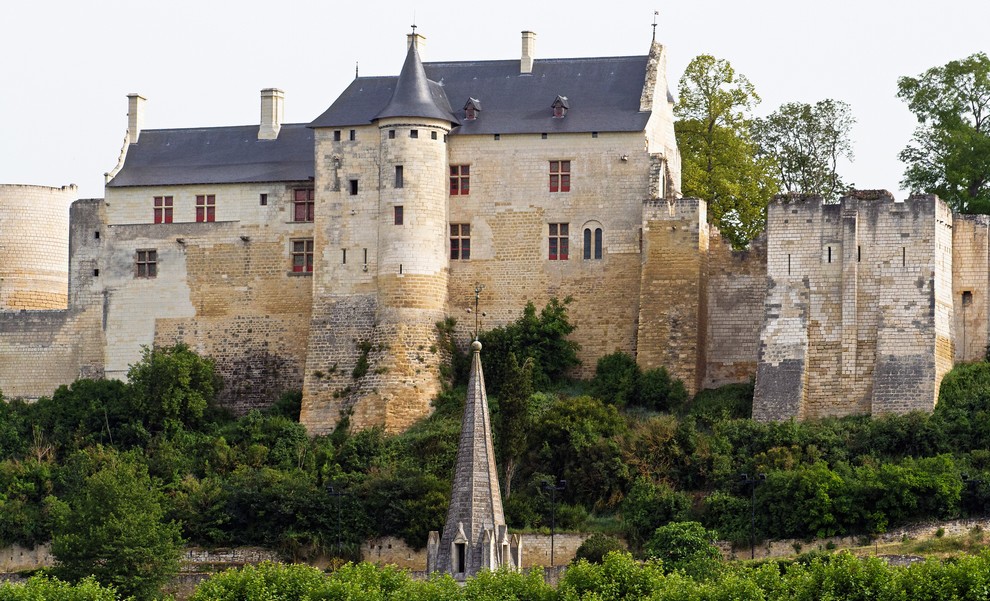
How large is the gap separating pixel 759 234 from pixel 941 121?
203 inches

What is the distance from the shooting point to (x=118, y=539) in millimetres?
53062

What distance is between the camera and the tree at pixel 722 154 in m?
63.9

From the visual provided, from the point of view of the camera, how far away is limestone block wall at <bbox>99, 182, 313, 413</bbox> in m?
62.4

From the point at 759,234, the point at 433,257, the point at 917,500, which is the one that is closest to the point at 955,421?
the point at 917,500

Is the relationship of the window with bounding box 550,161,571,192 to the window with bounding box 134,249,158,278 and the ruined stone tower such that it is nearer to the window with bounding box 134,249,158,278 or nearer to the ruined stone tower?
Answer: the ruined stone tower

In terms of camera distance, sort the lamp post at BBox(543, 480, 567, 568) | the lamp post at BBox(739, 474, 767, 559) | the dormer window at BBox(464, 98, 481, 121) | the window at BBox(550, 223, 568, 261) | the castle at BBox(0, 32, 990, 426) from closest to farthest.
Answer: the lamp post at BBox(739, 474, 767, 559)
the lamp post at BBox(543, 480, 567, 568)
the castle at BBox(0, 32, 990, 426)
the window at BBox(550, 223, 568, 261)
the dormer window at BBox(464, 98, 481, 121)

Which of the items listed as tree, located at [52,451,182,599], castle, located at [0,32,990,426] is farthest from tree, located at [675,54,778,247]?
tree, located at [52,451,182,599]

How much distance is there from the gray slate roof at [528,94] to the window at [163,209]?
424 cm

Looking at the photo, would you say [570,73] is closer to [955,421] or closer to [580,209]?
[580,209]

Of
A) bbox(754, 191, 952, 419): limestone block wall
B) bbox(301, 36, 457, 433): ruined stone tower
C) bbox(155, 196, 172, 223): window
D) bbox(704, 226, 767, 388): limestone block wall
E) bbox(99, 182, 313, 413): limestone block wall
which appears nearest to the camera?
bbox(754, 191, 952, 419): limestone block wall

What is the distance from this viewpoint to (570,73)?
205 ft

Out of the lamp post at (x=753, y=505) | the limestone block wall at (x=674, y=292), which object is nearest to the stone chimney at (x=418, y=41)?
the limestone block wall at (x=674, y=292)

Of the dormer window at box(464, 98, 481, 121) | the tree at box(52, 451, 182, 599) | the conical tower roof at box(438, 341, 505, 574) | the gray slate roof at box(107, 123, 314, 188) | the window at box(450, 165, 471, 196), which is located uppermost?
the dormer window at box(464, 98, 481, 121)

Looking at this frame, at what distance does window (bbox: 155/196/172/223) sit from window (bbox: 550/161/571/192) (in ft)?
29.0
